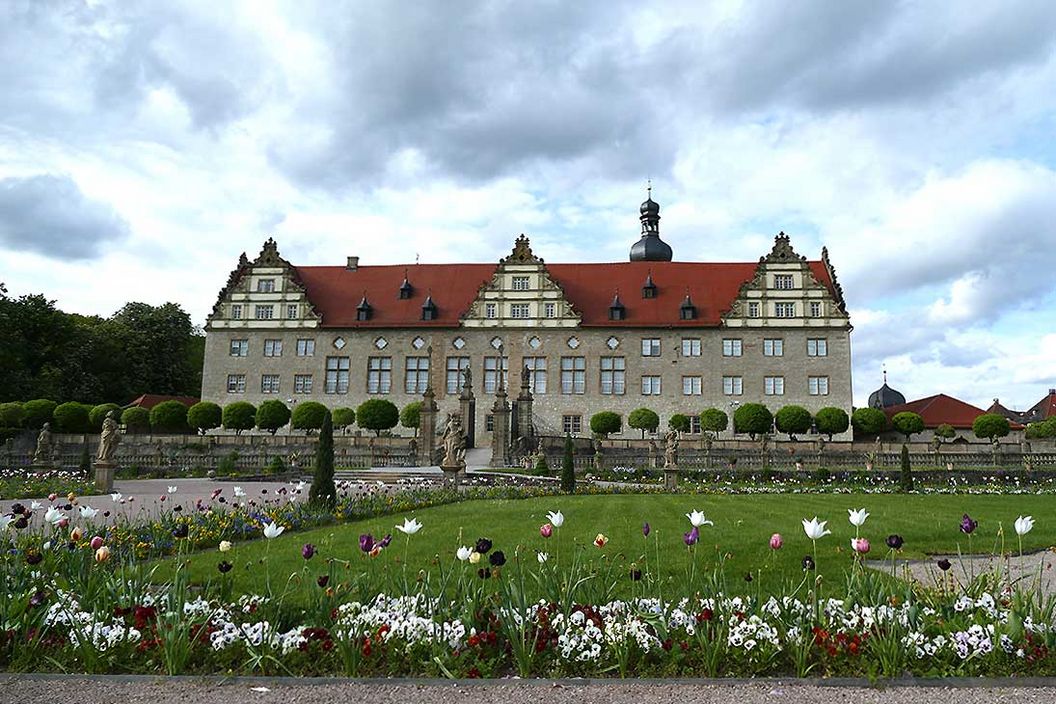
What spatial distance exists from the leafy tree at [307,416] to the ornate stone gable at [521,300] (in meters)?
10.5

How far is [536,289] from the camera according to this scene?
159 ft

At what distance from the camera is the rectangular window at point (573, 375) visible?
155 feet

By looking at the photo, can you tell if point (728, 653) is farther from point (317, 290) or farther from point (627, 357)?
point (317, 290)

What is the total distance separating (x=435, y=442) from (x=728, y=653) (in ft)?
100

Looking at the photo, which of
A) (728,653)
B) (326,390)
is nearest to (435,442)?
(326,390)

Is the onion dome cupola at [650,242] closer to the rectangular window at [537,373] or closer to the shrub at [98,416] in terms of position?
the rectangular window at [537,373]

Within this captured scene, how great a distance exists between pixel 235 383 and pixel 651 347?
87.8ft

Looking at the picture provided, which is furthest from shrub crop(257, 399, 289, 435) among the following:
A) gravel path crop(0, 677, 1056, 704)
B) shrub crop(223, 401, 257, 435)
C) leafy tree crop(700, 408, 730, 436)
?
gravel path crop(0, 677, 1056, 704)

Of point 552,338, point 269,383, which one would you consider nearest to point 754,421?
point 552,338

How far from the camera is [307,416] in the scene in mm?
43688

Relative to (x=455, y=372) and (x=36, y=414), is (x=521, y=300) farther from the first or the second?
(x=36, y=414)

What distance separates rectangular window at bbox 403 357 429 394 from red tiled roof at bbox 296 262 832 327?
7.60 feet

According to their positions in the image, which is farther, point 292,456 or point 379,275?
point 379,275

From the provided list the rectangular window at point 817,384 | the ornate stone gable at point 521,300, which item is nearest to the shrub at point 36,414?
the ornate stone gable at point 521,300
